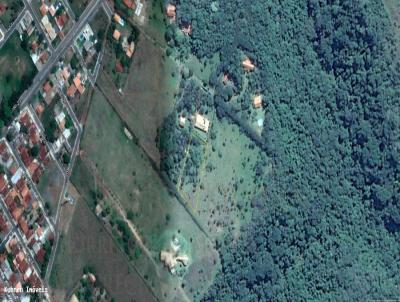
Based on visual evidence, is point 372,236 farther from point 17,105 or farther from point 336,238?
point 17,105

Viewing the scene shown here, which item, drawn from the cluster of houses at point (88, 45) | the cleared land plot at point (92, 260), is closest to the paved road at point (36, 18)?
the cluster of houses at point (88, 45)

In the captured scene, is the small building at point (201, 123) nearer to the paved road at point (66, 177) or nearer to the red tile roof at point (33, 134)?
the paved road at point (66, 177)

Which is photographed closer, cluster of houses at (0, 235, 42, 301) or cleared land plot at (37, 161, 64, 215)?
cluster of houses at (0, 235, 42, 301)

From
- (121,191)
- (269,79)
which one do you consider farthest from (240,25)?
(121,191)

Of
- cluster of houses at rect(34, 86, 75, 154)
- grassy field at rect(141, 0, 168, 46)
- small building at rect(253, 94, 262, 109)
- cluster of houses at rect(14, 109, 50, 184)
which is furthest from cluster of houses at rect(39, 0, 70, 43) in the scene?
small building at rect(253, 94, 262, 109)

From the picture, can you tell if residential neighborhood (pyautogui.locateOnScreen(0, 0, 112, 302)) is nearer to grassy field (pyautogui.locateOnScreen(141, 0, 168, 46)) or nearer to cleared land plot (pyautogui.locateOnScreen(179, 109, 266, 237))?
grassy field (pyautogui.locateOnScreen(141, 0, 168, 46))
